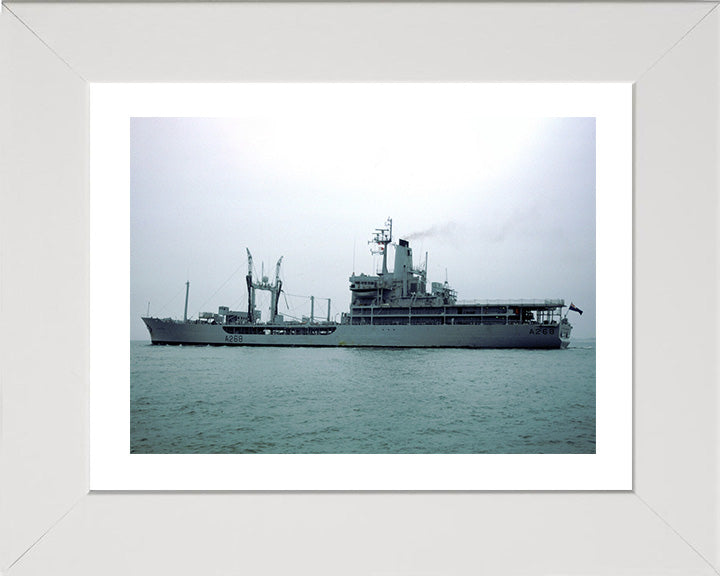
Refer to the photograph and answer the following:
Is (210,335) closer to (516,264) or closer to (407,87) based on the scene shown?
(516,264)

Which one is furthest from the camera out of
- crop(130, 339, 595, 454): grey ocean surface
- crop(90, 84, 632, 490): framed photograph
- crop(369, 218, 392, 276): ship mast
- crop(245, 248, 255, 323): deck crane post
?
crop(245, 248, 255, 323): deck crane post

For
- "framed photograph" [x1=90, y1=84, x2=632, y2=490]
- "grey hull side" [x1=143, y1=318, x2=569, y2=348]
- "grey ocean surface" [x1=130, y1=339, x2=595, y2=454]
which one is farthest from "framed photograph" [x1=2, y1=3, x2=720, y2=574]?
"grey hull side" [x1=143, y1=318, x2=569, y2=348]

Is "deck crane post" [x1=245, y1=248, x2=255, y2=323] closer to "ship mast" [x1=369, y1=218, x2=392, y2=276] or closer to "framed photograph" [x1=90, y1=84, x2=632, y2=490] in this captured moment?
"framed photograph" [x1=90, y1=84, x2=632, y2=490]

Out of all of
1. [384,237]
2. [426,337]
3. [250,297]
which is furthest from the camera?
[250,297]

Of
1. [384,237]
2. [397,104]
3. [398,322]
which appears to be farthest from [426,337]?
[397,104]

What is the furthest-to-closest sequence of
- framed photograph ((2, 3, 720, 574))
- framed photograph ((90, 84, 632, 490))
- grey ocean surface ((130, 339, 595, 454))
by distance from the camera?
1. framed photograph ((90, 84, 632, 490))
2. grey ocean surface ((130, 339, 595, 454))
3. framed photograph ((2, 3, 720, 574))

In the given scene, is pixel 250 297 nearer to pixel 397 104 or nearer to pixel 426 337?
pixel 426 337
